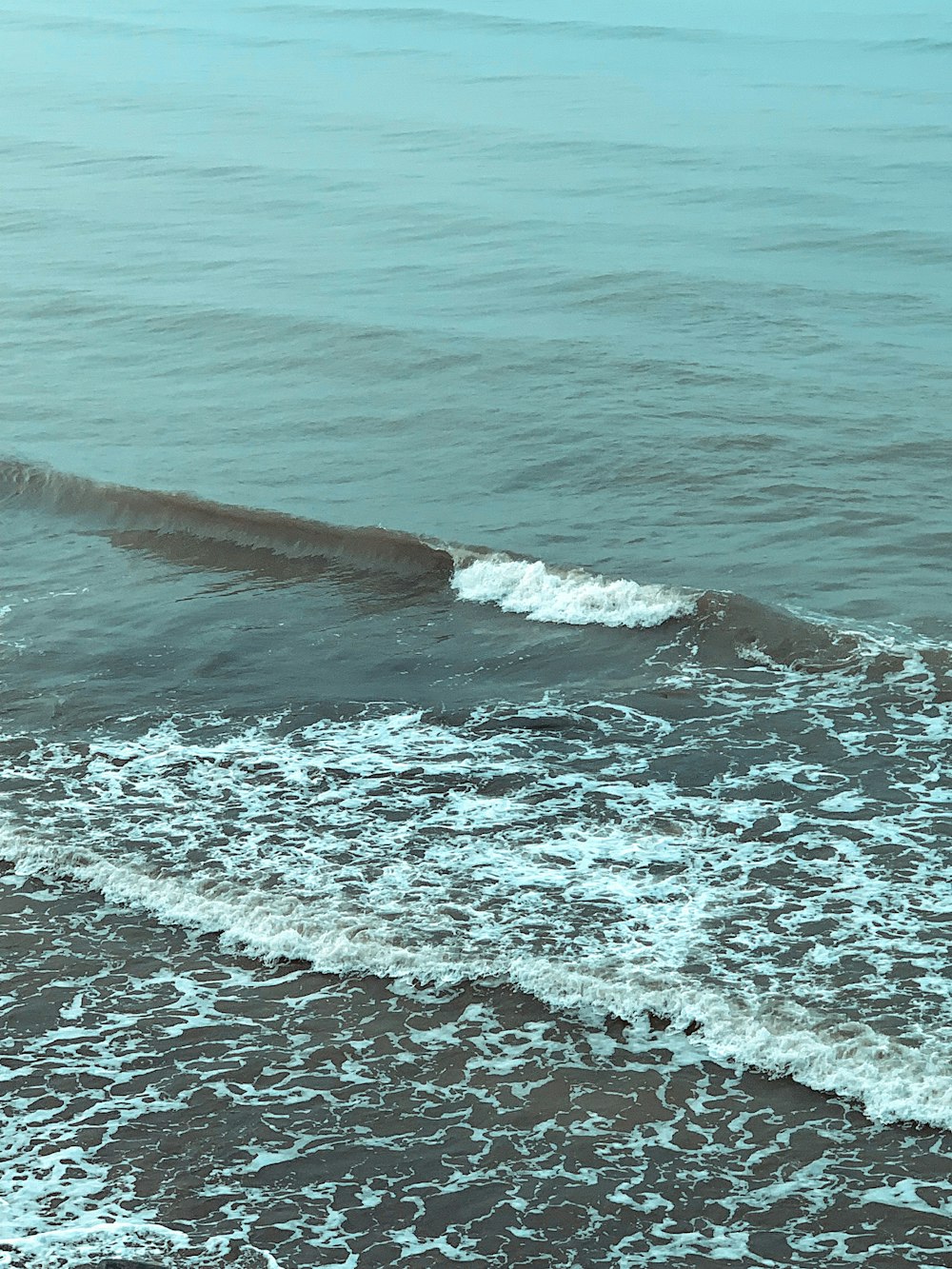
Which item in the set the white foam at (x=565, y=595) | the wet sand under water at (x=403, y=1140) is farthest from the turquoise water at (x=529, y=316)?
the wet sand under water at (x=403, y=1140)

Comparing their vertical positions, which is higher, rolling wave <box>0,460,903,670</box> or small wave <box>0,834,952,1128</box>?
rolling wave <box>0,460,903,670</box>

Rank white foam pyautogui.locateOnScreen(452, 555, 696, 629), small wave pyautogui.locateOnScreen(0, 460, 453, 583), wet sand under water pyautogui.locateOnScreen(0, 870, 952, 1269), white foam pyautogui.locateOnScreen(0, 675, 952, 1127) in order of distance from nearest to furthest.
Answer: wet sand under water pyautogui.locateOnScreen(0, 870, 952, 1269) → white foam pyautogui.locateOnScreen(0, 675, 952, 1127) → white foam pyautogui.locateOnScreen(452, 555, 696, 629) → small wave pyautogui.locateOnScreen(0, 460, 453, 583)

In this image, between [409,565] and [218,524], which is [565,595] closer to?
[409,565]

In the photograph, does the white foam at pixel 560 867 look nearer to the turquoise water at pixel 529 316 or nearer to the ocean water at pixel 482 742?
the ocean water at pixel 482 742

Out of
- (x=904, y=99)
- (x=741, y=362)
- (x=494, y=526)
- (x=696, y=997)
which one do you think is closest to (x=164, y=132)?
(x=904, y=99)

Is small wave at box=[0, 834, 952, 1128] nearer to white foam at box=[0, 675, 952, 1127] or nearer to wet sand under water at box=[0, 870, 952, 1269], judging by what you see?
white foam at box=[0, 675, 952, 1127]

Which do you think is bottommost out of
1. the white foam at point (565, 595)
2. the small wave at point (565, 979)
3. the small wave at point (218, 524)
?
the small wave at point (565, 979)

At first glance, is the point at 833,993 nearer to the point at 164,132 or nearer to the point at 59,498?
the point at 59,498

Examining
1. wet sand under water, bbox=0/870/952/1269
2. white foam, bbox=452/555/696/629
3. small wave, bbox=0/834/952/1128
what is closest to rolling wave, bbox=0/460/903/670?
white foam, bbox=452/555/696/629
